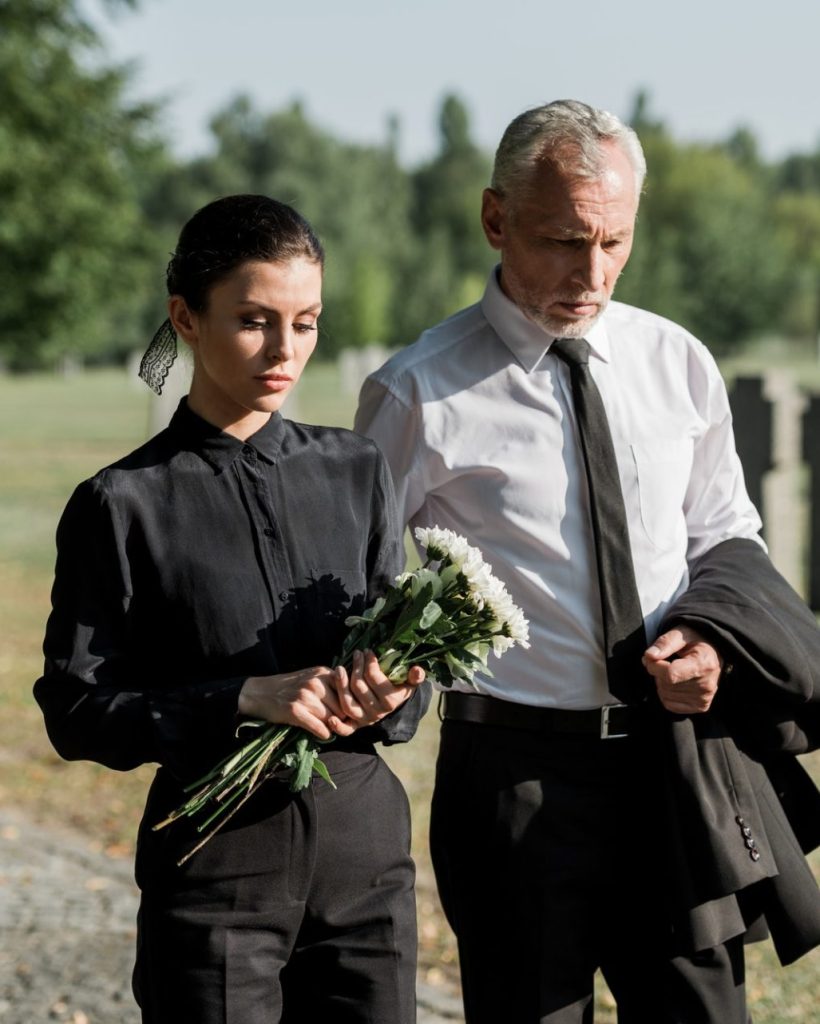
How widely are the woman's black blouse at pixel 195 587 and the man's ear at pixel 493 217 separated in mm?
752

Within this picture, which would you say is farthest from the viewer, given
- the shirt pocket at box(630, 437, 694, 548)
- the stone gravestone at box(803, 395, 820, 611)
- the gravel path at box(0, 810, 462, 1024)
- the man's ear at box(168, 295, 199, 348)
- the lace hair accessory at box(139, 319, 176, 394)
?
the stone gravestone at box(803, 395, 820, 611)

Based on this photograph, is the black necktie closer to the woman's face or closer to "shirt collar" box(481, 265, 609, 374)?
"shirt collar" box(481, 265, 609, 374)

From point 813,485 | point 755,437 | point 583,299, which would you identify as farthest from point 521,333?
point 813,485

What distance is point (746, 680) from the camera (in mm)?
3268

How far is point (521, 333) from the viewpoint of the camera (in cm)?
343

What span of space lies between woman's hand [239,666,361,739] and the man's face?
3.68 feet

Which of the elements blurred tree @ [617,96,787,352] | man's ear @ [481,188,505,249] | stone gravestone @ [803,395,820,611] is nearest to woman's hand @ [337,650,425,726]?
man's ear @ [481,188,505,249]

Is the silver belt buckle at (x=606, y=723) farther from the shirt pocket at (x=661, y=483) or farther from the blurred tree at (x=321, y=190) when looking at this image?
the blurred tree at (x=321, y=190)

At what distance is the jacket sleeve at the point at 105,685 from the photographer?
2.68 m

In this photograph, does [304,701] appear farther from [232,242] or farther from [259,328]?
[232,242]

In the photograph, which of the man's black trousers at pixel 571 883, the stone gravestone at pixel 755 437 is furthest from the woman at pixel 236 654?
the stone gravestone at pixel 755 437

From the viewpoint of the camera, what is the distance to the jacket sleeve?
2.68 meters

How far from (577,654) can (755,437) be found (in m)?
6.98

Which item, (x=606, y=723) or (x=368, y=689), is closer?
(x=368, y=689)
